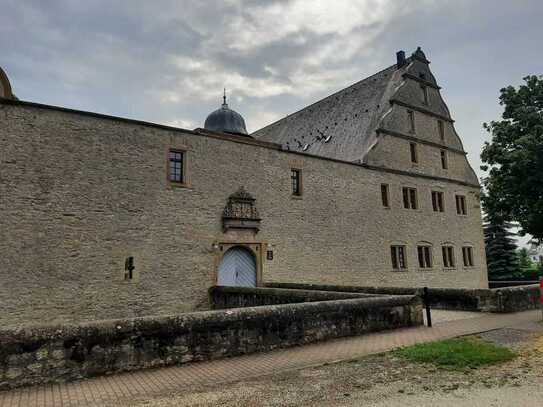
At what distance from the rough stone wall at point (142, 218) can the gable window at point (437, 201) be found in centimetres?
585

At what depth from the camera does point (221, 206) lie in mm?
16281

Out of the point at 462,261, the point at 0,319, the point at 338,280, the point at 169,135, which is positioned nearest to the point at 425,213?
the point at 462,261

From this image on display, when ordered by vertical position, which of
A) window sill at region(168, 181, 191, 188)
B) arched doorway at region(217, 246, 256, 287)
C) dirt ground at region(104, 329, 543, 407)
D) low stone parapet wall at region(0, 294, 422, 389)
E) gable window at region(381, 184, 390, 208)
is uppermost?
gable window at region(381, 184, 390, 208)

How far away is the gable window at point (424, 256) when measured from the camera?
75.7ft

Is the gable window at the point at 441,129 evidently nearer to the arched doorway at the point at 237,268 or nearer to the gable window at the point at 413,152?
the gable window at the point at 413,152

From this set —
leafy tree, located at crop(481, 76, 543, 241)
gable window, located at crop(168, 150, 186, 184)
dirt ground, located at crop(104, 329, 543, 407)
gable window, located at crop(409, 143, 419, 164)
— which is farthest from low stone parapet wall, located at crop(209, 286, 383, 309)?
gable window, located at crop(409, 143, 419, 164)

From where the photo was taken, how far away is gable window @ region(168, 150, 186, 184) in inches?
608

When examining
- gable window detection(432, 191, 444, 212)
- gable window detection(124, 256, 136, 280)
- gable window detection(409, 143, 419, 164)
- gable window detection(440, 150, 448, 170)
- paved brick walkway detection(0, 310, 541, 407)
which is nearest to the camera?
paved brick walkway detection(0, 310, 541, 407)

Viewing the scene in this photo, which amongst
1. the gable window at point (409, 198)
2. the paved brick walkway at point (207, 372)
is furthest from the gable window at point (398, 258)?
the paved brick walkway at point (207, 372)

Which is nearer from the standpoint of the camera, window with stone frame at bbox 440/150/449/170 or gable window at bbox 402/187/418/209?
gable window at bbox 402/187/418/209

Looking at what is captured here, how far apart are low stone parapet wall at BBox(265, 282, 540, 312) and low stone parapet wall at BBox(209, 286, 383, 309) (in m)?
2.38

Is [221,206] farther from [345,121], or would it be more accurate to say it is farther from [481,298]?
[345,121]

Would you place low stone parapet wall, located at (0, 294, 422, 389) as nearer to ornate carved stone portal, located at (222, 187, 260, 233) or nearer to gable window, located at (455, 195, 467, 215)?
ornate carved stone portal, located at (222, 187, 260, 233)

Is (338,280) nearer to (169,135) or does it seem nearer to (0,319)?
(169,135)
